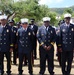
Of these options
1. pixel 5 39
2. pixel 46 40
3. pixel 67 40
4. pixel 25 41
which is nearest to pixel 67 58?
pixel 67 40

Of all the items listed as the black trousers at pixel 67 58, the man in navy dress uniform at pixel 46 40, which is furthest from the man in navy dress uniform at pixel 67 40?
the man in navy dress uniform at pixel 46 40

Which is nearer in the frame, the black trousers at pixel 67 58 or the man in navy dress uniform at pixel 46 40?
the man in navy dress uniform at pixel 46 40

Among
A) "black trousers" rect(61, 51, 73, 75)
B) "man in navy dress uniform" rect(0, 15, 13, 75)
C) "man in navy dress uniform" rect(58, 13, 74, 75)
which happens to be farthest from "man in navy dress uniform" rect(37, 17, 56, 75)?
"man in navy dress uniform" rect(0, 15, 13, 75)

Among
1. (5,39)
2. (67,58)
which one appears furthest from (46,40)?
(5,39)

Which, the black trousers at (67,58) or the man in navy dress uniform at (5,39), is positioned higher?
the man in navy dress uniform at (5,39)

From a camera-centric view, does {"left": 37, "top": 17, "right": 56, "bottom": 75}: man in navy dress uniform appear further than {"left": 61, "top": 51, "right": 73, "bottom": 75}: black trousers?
No

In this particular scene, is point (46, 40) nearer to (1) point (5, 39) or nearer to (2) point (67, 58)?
(2) point (67, 58)

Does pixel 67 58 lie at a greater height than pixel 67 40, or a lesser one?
lesser

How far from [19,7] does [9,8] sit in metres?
2.05

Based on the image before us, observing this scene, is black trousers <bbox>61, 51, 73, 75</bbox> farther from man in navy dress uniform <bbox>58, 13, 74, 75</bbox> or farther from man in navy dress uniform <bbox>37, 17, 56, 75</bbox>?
man in navy dress uniform <bbox>37, 17, 56, 75</bbox>

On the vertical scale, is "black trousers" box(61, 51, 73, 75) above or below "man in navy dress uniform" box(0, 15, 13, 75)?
below

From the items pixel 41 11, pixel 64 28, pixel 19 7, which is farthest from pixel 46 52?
pixel 41 11

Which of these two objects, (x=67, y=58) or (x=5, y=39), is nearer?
(x=5, y=39)

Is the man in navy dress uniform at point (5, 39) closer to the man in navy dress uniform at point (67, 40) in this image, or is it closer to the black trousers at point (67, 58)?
the man in navy dress uniform at point (67, 40)
